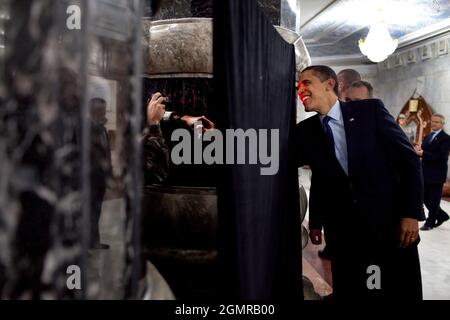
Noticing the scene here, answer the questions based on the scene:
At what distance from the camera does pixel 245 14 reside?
50.1 inches

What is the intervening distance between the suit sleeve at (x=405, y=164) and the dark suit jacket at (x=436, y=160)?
3480 millimetres

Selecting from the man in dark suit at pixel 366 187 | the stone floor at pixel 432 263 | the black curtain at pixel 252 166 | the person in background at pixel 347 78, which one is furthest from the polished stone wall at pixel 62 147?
the stone floor at pixel 432 263

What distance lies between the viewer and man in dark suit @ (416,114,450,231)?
16.3ft

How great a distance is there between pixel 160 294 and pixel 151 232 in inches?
44.1

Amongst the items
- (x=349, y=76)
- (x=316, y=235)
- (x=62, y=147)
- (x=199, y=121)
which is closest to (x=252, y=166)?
(x=199, y=121)

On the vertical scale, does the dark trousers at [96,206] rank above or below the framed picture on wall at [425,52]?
below

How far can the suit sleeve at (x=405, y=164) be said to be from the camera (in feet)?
6.30

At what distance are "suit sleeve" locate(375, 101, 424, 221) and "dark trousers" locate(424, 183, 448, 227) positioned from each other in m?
3.38

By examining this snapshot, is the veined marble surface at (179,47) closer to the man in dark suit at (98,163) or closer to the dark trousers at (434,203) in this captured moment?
the man in dark suit at (98,163)

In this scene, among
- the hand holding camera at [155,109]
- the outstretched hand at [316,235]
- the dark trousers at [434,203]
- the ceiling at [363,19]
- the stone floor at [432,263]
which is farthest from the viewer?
the ceiling at [363,19]

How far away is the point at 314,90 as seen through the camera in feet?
7.16

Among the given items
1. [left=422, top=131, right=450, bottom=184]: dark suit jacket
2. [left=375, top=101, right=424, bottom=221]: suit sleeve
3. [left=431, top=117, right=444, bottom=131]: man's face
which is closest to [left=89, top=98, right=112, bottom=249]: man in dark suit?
[left=375, top=101, right=424, bottom=221]: suit sleeve

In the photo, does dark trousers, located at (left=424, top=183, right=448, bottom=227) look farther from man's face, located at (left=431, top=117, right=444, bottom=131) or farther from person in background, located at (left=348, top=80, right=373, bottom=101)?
person in background, located at (left=348, top=80, right=373, bottom=101)

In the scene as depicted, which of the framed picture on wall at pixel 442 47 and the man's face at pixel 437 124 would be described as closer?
the man's face at pixel 437 124
